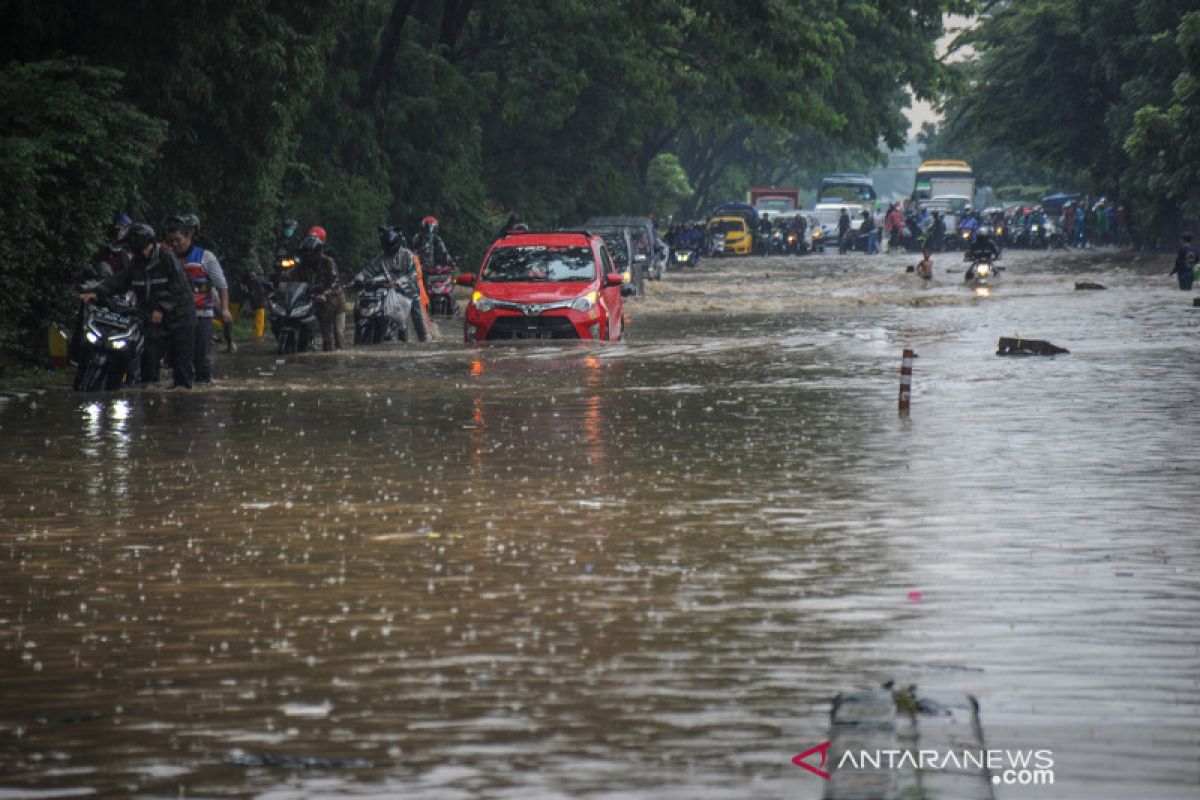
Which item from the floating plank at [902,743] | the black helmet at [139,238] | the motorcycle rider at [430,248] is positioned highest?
the black helmet at [139,238]

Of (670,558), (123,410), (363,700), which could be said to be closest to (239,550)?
(670,558)

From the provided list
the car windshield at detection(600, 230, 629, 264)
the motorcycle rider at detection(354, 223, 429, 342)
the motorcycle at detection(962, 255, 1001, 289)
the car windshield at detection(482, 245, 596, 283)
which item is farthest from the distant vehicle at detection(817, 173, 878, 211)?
the car windshield at detection(482, 245, 596, 283)

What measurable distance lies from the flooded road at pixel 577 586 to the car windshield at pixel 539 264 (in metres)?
6.52

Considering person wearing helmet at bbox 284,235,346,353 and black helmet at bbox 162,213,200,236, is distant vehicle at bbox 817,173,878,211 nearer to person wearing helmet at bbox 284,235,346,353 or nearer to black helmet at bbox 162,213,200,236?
person wearing helmet at bbox 284,235,346,353

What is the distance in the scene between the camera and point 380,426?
17750mm

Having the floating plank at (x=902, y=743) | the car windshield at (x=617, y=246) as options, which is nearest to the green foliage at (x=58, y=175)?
the floating plank at (x=902, y=743)

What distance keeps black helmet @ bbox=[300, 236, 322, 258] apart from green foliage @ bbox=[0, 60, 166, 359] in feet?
9.80

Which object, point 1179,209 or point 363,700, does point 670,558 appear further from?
point 1179,209

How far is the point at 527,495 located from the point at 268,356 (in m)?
14.8

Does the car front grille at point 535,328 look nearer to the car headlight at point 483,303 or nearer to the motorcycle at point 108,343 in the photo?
the car headlight at point 483,303

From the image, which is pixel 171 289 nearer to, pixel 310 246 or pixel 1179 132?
pixel 310 246

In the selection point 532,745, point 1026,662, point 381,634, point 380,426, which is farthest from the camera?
point 380,426

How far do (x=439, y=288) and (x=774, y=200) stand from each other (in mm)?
62851

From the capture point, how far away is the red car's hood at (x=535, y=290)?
26625 mm
